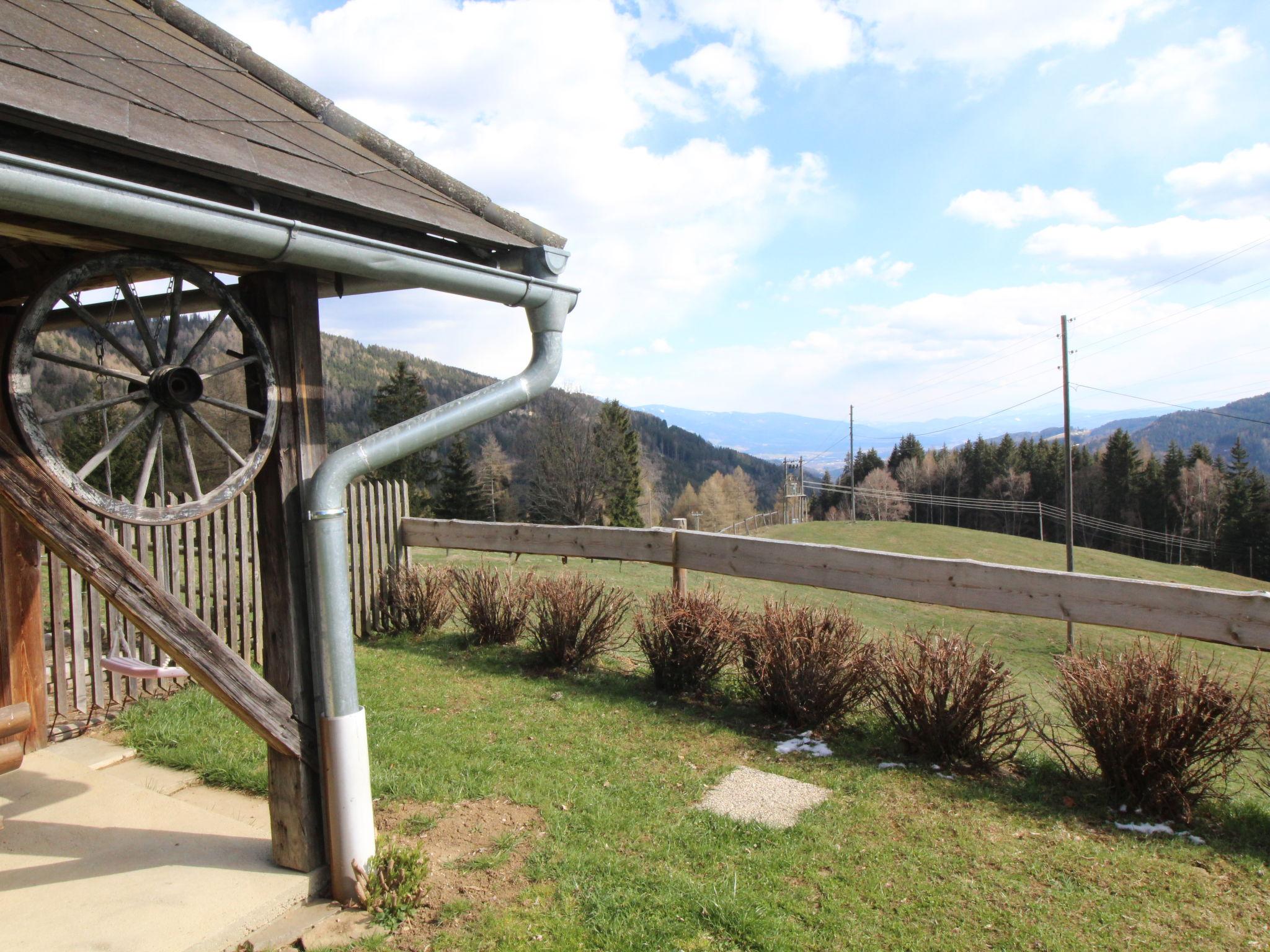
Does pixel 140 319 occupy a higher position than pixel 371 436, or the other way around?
pixel 140 319

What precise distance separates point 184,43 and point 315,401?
1642 millimetres

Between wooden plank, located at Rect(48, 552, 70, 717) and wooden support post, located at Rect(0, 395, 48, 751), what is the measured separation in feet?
0.93

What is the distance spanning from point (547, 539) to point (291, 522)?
165 inches

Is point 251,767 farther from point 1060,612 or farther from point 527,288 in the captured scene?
point 1060,612

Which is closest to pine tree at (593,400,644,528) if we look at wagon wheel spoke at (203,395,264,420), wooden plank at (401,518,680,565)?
wooden plank at (401,518,680,565)

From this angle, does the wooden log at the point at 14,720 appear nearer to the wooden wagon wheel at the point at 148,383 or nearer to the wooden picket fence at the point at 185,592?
the wooden picket fence at the point at 185,592

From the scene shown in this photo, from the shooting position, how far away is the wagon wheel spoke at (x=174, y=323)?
270cm

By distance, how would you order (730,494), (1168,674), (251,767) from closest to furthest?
(1168,674) → (251,767) → (730,494)

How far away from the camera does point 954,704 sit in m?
4.30

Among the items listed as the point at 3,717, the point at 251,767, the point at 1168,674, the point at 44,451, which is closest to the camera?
the point at 44,451

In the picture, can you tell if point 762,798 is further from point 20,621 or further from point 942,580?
point 20,621

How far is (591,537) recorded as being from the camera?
688cm

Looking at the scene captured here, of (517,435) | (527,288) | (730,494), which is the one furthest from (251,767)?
(730,494)

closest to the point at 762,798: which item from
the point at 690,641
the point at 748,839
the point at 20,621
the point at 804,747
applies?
the point at 748,839
